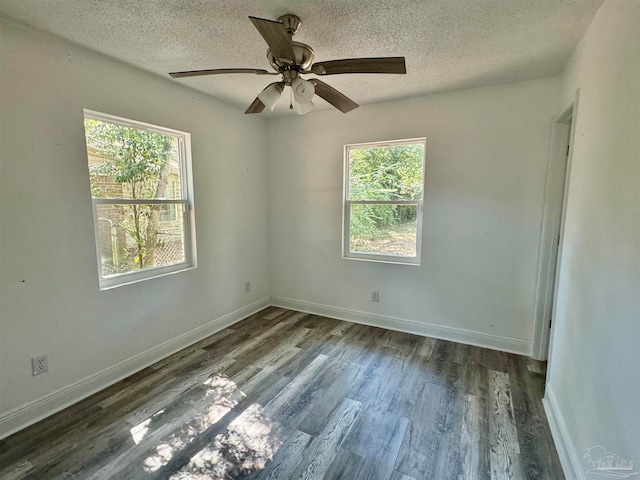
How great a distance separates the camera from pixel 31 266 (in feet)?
6.17

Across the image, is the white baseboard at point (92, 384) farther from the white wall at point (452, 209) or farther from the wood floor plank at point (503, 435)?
the wood floor plank at point (503, 435)

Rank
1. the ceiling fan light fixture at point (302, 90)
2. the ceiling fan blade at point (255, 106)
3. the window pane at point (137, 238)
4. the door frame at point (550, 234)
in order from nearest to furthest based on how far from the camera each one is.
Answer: the ceiling fan light fixture at point (302, 90) → the ceiling fan blade at point (255, 106) → the window pane at point (137, 238) → the door frame at point (550, 234)

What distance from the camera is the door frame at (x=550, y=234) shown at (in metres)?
2.47

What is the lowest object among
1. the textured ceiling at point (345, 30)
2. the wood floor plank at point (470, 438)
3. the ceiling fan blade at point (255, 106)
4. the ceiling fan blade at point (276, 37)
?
the wood floor plank at point (470, 438)

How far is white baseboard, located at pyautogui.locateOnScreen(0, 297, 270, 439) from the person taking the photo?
6.08 feet

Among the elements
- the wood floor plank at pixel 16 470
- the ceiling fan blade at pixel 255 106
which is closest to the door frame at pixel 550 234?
the ceiling fan blade at pixel 255 106

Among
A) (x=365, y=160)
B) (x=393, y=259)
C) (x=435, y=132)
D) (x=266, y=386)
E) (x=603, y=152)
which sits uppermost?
(x=435, y=132)

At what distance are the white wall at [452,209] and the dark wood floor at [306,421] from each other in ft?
1.54

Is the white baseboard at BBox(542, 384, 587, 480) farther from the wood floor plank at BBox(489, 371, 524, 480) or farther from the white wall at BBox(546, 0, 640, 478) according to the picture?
the wood floor plank at BBox(489, 371, 524, 480)

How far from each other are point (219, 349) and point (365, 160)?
2.53m

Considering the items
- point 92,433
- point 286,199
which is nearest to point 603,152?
point 286,199

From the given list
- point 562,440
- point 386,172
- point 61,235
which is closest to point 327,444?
point 562,440

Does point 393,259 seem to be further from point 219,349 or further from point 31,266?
point 31,266

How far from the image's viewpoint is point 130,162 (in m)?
2.47
